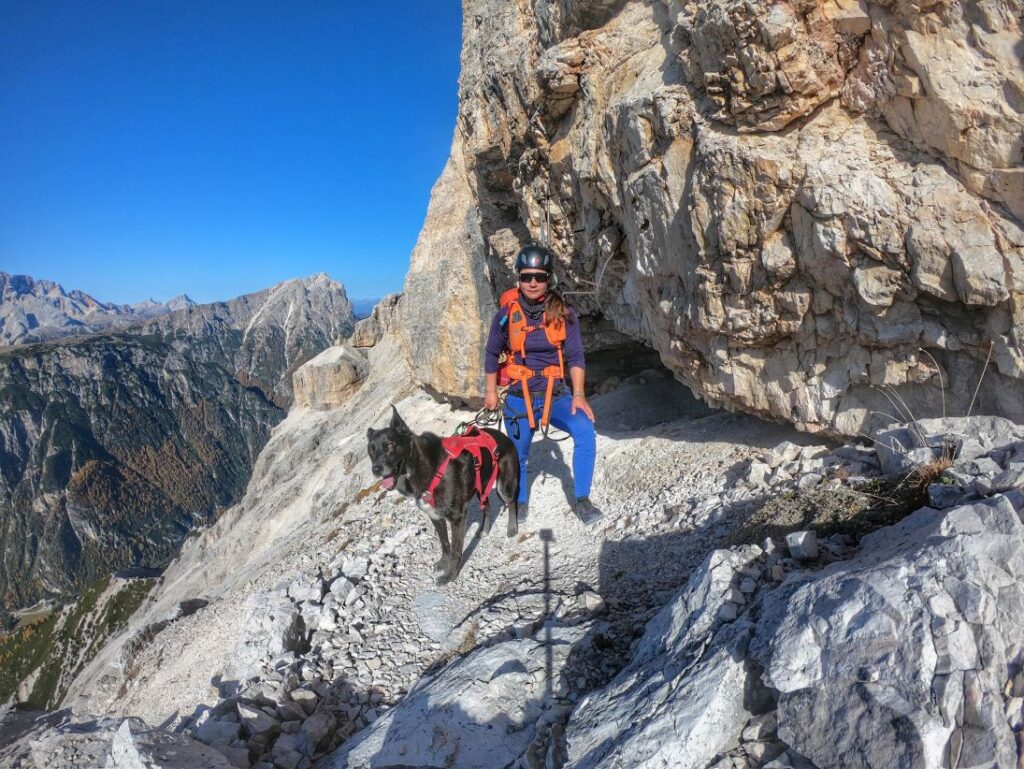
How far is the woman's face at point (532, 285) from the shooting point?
6.64 m

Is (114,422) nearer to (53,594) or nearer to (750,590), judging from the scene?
(53,594)

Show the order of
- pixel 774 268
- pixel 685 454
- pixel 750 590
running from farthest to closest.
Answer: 1. pixel 685 454
2. pixel 774 268
3. pixel 750 590

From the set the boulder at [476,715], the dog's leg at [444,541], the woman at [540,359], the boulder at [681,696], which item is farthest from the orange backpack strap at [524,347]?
the boulder at [681,696]

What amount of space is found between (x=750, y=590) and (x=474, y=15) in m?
14.5

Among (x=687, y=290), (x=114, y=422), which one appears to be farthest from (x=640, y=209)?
(x=114, y=422)

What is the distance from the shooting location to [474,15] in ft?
41.7

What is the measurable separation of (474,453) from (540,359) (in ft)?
5.22

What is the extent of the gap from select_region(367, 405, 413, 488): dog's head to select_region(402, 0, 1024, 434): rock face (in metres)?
4.49

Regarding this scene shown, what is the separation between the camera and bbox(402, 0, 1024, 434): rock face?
4770 mm

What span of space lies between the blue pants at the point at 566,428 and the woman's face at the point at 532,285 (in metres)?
1.40

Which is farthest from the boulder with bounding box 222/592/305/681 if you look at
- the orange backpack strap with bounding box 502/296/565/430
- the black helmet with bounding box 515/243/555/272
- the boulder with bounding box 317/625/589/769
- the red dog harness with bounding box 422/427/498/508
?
the black helmet with bounding box 515/243/555/272

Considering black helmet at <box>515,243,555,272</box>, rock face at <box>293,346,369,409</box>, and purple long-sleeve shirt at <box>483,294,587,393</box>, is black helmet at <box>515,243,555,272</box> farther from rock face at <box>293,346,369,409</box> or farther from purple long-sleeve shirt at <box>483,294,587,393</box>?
rock face at <box>293,346,369,409</box>

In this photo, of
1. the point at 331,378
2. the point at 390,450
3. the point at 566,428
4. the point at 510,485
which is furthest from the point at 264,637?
the point at 331,378

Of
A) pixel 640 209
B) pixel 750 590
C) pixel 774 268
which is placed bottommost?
pixel 750 590
